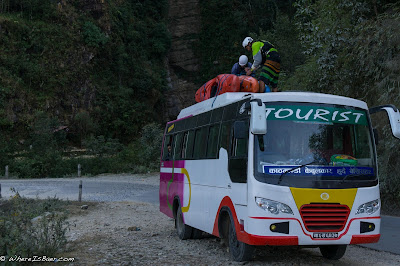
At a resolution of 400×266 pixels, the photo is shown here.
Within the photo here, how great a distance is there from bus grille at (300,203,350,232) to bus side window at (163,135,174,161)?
6.05 meters

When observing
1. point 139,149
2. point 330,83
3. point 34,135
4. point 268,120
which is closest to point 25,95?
point 34,135

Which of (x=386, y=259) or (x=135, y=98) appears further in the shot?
(x=135, y=98)

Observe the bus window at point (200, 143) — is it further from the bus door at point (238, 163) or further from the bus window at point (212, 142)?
the bus door at point (238, 163)

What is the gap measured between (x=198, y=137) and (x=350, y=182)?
383 centimetres

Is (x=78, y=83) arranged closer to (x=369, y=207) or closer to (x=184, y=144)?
(x=184, y=144)

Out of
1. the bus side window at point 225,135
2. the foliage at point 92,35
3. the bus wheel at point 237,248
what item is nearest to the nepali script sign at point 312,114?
the bus side window at point 225,135

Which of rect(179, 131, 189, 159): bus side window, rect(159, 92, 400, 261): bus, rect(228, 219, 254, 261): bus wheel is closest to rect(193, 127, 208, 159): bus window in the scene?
rect(179, 131, 189, 159): bus side window

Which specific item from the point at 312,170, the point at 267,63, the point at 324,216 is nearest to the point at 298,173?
the point at 312,170

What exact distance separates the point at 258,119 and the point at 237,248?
229 cm

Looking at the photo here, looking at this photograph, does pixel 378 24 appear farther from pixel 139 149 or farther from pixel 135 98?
pixel 135 98

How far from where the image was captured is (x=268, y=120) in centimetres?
799

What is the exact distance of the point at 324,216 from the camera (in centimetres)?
763

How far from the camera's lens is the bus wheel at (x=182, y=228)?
38.0 ft

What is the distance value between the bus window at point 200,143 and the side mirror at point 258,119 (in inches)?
113
